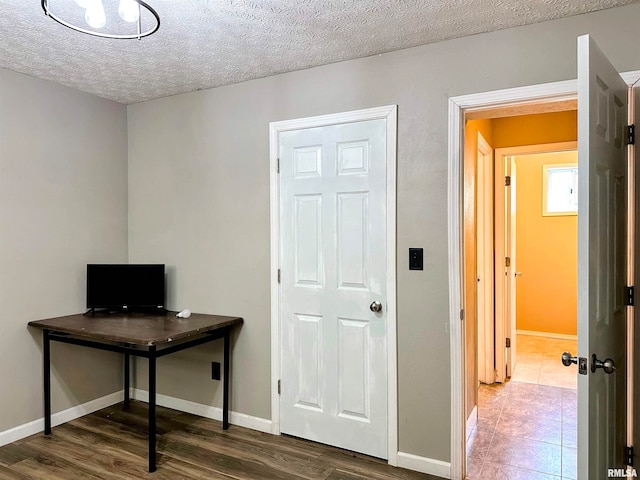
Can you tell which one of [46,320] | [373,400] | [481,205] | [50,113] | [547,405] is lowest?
[547,405]

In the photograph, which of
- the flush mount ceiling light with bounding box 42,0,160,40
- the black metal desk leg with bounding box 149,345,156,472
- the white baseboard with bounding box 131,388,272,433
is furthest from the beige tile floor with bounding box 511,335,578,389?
the flush mount ceiling light with bounding box 42,0,160,40

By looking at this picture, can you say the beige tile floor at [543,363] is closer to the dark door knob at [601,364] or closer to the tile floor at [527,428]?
the tile floor at [527,428]

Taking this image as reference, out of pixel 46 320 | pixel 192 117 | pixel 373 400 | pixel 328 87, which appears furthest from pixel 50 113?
pixel 373 400

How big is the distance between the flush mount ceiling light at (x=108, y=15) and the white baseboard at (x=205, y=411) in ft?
8.04

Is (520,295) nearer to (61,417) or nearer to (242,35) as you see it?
(242,35)

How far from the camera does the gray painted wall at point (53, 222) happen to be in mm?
2881

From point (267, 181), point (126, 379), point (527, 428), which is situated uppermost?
point (267, 181)

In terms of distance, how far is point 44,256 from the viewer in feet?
10.1

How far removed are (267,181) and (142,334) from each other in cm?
123

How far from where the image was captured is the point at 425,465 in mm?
2510

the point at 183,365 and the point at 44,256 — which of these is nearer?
the point at 44,256

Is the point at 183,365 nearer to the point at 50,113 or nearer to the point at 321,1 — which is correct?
the point at 50,113

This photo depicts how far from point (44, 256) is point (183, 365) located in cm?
124

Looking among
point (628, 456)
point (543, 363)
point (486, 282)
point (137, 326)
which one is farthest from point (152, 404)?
point (543, 363)
